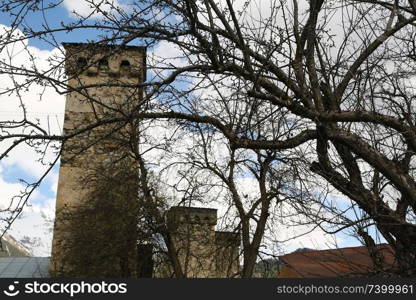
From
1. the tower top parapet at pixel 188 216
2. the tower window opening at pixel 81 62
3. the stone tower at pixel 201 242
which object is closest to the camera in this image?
the tower window opening at pixel 81 62

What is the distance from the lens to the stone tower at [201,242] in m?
12.6

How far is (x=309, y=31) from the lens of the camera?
17.5 feet

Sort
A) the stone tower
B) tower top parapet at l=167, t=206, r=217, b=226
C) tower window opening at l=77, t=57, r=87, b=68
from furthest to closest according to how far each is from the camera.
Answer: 1. tower top parapet at l=167, t=206, r=217, b=226
2. the stone tower
3. tower window opening at l=77, t=57, r=87, b=68

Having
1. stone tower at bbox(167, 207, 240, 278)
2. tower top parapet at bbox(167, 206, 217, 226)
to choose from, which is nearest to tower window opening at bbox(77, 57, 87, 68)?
stone tower at bbox(167, 207, 240, 278)

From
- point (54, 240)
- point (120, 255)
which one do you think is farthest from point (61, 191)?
point (120, 255)

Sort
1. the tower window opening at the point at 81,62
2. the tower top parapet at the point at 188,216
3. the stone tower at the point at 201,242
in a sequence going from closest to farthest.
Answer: the tower window opening at the point at 81,62
the stone tower at the point at 201,242
the tower top parapet at the point at 188,216

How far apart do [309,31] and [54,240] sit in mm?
14862

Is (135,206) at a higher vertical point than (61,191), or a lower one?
lower

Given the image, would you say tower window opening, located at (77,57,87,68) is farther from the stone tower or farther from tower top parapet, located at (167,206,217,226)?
tower top parapet, located at (167,206,217,226)

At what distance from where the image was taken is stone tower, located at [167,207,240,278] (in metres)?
12.6

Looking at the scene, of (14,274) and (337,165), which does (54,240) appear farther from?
(337,165)

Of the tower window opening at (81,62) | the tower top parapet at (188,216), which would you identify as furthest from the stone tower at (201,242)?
the tower window opening at (81,62)

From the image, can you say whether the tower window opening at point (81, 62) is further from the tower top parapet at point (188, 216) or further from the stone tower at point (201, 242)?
the tower top parapet at point (188, 216)

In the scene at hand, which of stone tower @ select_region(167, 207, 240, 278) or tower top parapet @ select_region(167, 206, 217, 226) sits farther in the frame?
tower top parapet @ select_region(167, 206, 217, 226)
